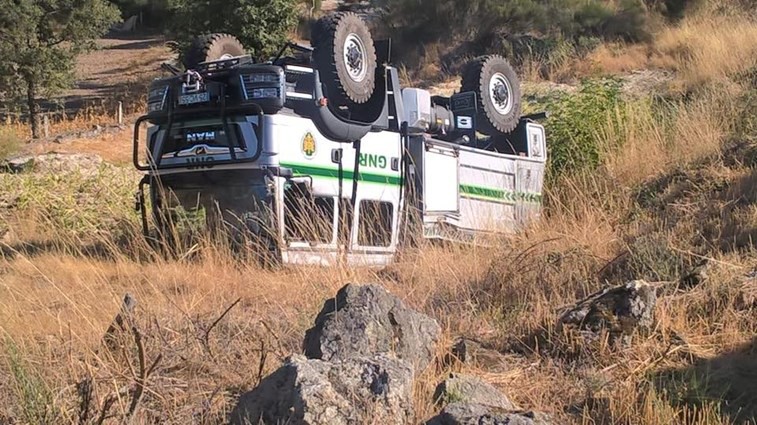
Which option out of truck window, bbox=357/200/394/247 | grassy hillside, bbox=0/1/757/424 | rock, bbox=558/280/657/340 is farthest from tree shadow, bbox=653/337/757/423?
truck window, bbox=357/200/394/247

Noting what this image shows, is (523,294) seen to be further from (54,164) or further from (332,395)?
(54,164)

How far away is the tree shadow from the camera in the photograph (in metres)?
3.91

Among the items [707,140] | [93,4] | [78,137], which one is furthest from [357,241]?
[93,4]

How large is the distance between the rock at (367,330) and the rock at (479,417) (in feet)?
2.10

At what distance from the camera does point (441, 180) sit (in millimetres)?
8266

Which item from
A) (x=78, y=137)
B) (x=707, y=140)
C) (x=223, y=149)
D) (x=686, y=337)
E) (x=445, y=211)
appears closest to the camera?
(x=686, y=337)

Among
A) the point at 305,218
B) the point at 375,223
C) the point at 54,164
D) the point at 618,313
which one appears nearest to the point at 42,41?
the point at 54,164

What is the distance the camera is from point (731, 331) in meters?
4.88

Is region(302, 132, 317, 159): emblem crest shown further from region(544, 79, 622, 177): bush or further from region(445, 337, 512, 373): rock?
region(544, 79, 622, 177): bush

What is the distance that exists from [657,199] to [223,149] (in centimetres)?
426

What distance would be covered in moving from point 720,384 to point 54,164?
13114mm

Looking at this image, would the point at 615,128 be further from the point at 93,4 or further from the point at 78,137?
the point at 93,4

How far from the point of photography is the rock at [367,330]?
402 centimetres

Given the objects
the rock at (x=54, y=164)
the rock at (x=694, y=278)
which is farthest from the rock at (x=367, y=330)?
the rock at (x=54, y=164)
